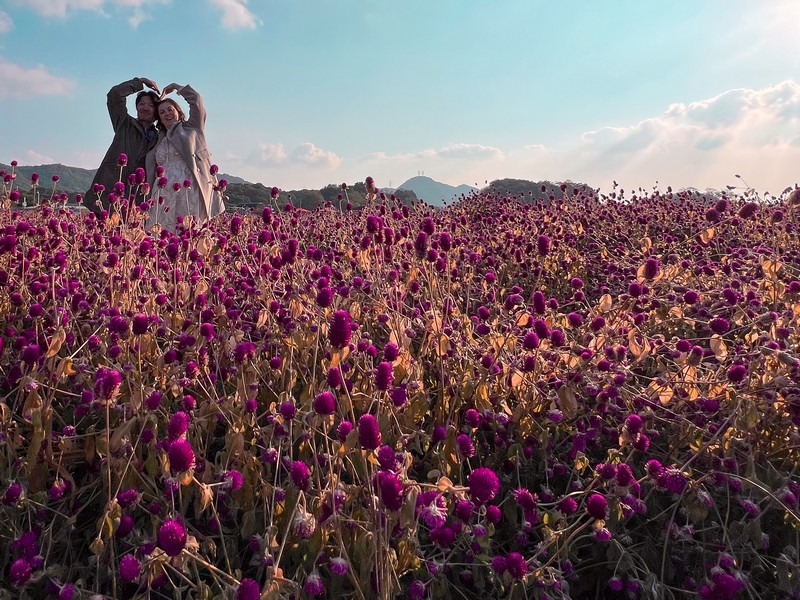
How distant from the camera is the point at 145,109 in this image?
7.80m

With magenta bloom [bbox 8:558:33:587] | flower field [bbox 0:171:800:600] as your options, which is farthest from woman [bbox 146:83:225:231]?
magenta bloom [bbox 8:558:33:587]

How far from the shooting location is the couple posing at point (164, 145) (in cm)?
736

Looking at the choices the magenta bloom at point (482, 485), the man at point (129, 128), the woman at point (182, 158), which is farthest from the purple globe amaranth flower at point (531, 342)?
the man at point (129, 128)

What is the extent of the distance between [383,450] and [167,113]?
25.6 feet

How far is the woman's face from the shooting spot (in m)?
7.73

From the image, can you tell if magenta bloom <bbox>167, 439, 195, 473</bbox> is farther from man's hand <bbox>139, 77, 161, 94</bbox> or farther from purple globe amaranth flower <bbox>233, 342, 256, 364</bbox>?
man's hand <bbox>139, 77, 161, 94</bbox>

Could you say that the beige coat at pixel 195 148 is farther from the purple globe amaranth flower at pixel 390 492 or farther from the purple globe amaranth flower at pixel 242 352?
the purple globe amaranth flower at pixel 390 492

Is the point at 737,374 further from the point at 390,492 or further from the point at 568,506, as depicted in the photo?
the point at 390,492

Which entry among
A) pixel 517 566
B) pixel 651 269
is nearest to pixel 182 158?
pixel 651 269

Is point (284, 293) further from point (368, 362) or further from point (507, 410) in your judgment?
point (507, 410)

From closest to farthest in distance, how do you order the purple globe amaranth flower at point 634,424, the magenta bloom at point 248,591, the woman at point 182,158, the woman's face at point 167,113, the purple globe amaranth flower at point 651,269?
1. the magenta bloom at point 248,591
2. the purple globe amaranth flower at point 634,424
3. the purple globe amaranth flower at point 651,269
4. the woman at point 182,158
5. the woman's face at point 167,113

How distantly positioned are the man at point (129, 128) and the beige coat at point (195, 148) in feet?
1.14

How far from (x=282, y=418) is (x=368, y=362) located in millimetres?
775

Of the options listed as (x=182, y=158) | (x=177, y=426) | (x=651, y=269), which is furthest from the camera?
(x=182, y=158)
